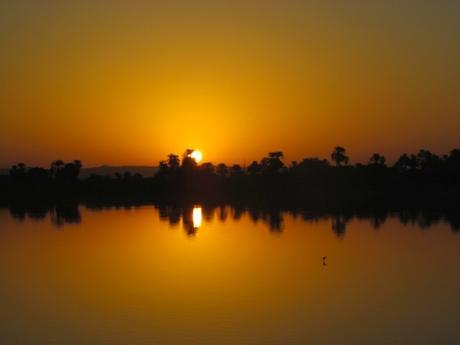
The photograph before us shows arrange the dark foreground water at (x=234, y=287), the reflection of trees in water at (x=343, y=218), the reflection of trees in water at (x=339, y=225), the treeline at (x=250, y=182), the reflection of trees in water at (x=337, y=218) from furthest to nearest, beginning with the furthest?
the treeline at (x=250, y=182), the reflection of trees in water at (x=337, y=218), the reflection of trees in water at (x=343, y=218), the reflection of trees in water at (x=339, y=225), the dark foreground water at (x=234, y=287)

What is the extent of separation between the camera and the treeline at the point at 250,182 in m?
70.7

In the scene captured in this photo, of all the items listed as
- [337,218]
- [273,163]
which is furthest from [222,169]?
[337,218]

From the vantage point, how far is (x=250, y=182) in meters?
76.2

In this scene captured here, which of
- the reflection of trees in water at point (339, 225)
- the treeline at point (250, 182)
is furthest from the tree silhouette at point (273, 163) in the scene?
the reflection of trees in water at point (339, 225)

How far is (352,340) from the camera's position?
1102cm

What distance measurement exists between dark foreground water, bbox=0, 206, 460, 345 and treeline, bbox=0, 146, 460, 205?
136ft

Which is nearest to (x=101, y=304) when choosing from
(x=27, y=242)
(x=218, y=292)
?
(x=218, y=292)

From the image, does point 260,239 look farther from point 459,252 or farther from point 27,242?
point 27,242

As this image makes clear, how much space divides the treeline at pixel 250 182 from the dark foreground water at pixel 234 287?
136ft

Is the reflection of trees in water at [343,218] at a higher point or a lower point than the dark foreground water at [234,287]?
higher

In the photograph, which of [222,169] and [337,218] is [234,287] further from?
[222,169]

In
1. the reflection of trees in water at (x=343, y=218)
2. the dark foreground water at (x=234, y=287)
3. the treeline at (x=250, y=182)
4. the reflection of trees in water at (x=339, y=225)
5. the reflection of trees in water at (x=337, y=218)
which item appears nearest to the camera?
the dark foreground water at (x=234, y=287)

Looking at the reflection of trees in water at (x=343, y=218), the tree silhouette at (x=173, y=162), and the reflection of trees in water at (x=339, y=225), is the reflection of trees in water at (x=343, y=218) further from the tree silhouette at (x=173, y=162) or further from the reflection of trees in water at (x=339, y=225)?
the tree silhouette at (x=173, y=162)

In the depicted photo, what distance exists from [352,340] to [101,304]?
20.2ft
